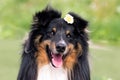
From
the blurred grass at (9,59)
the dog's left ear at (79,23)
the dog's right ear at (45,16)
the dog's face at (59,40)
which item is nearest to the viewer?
the dog's face at (59,40)

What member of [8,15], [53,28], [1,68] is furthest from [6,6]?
[53,28]

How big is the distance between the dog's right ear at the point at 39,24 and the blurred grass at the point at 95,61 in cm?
458

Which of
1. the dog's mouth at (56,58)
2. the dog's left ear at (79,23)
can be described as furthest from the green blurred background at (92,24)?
the dog's mouth at (56,58)

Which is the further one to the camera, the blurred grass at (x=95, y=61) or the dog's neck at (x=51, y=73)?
the blurred grass at (x=95, y=61)

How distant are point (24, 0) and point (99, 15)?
261cm

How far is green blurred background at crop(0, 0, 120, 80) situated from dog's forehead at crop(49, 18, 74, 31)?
5.88 metres

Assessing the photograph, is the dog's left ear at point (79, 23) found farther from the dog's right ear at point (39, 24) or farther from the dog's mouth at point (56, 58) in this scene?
the dog's mouth at point (56, 58)

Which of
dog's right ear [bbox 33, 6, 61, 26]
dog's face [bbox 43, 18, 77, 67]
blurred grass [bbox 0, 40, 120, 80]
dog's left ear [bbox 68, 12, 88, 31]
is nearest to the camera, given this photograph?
dog's face [bbox 43, 18, 77, 67]

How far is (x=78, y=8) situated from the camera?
66.6ft

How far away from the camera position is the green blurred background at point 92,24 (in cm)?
1587

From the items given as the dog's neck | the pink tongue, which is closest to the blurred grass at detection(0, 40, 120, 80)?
the dog's neck

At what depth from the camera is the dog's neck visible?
897 centimetres

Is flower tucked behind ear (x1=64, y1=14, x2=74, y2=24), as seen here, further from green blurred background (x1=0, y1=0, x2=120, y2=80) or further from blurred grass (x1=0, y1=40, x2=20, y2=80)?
green blurred background (x1=0, y1=0, x2=120, y2=80)

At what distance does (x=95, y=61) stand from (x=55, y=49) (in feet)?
24.3
